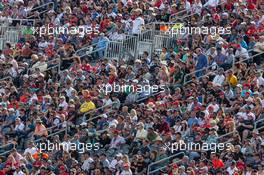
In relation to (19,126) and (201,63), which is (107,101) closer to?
(19,126)

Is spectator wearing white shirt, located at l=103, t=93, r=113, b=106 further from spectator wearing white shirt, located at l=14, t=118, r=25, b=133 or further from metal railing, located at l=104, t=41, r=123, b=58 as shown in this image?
metal railing, located at l=104, t=41, r=123, b=58

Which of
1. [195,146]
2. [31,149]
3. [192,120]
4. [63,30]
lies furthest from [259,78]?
[63,30]

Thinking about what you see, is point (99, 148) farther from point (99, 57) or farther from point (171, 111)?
point (99, 57)

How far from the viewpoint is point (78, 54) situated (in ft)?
159

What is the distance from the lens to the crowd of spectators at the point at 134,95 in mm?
41188

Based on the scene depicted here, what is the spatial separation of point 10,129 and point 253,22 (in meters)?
7.55

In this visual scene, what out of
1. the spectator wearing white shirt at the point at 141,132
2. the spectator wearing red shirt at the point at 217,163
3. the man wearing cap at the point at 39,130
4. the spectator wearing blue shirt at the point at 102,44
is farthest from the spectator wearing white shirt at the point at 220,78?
the spectator wearing blue shirt at the point at 102,44

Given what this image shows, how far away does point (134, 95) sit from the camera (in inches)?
1753

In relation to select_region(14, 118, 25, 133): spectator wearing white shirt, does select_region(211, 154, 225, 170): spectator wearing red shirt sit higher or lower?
higher

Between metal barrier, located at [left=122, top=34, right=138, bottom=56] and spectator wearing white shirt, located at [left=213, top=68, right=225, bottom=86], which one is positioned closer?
spectator wearing white shirt, located at [left=213, top=68, right=225, bottom=86]

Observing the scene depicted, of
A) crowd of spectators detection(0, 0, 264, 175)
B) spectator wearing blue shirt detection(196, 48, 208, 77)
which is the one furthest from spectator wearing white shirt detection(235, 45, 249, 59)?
spectator wearing blue shirt detection(196, 48, 208, 77)

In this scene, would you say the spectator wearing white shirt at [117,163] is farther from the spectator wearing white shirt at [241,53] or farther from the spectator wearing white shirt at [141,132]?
the spectator wearing white shirt at [241,53]

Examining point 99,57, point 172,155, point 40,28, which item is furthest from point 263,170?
point 40,28

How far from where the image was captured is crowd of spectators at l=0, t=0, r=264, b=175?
4119 centimetres
